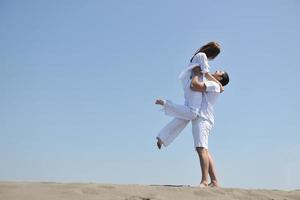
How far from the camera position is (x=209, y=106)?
6.14 meters

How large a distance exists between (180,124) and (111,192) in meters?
1.84

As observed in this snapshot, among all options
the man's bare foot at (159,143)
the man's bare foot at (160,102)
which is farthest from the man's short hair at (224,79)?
the man's bare foot at (159,143)

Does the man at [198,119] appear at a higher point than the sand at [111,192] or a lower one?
higher

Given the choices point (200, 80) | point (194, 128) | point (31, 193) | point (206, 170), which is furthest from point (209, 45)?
point (31, 193)

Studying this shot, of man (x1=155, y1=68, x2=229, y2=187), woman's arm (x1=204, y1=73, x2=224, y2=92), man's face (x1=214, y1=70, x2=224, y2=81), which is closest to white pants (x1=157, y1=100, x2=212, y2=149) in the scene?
man (x1=155, y1=68, x2=229, y2=187)

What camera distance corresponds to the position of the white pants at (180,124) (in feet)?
19.4

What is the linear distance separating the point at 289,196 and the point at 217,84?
5.83 feet

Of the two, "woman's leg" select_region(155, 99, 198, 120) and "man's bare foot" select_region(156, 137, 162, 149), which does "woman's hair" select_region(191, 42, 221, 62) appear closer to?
"woman's leg" select_region(155, 99, 198, 120)

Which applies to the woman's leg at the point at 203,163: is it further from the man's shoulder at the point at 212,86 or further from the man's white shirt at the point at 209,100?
the man's shoulder at the point at 212,86

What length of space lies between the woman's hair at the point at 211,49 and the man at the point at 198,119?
1.21 feet

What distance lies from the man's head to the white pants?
75cm

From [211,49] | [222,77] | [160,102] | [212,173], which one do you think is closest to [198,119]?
[160,102]

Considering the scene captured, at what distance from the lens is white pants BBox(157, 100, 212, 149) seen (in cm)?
591

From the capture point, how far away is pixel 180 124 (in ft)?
19.8
